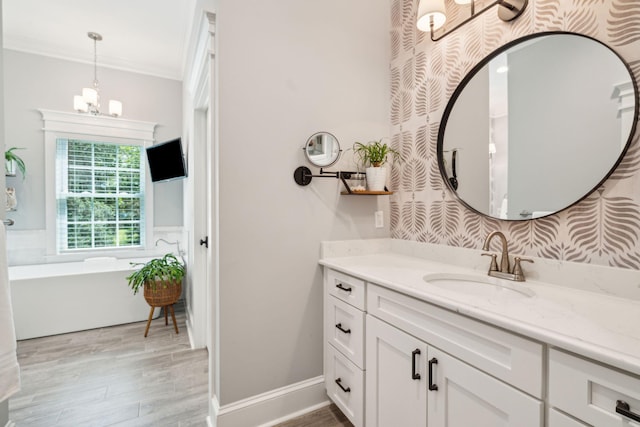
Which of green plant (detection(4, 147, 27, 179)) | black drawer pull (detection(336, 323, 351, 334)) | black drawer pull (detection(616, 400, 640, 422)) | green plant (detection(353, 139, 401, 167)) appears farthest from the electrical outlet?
green plant (detection(4, 147, 27, 179))

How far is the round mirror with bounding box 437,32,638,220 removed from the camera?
3.45 ft

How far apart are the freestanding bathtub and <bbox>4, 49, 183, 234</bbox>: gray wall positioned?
0.79 m

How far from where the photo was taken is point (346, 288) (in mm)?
1519

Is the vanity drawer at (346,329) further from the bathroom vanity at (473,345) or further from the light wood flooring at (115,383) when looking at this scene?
the light wood flooring at (115,383)

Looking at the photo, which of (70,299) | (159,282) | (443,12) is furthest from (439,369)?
(70,299)

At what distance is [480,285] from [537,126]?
75cm

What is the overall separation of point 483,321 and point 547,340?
177 mm

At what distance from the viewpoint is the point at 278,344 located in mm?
1647

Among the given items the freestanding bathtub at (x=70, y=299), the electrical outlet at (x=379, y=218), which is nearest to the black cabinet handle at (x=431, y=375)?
the electrical outlet at (x=379, y=218)

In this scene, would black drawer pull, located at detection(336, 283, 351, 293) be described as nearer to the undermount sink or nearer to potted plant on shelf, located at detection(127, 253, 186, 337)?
the undermount sink

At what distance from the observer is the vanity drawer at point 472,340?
758 millimetres

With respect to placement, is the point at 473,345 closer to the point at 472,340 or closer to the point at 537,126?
the point at 472,340

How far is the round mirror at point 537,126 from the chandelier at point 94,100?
3243 millimetres

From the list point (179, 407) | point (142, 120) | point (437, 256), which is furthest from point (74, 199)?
point (437, 256)
